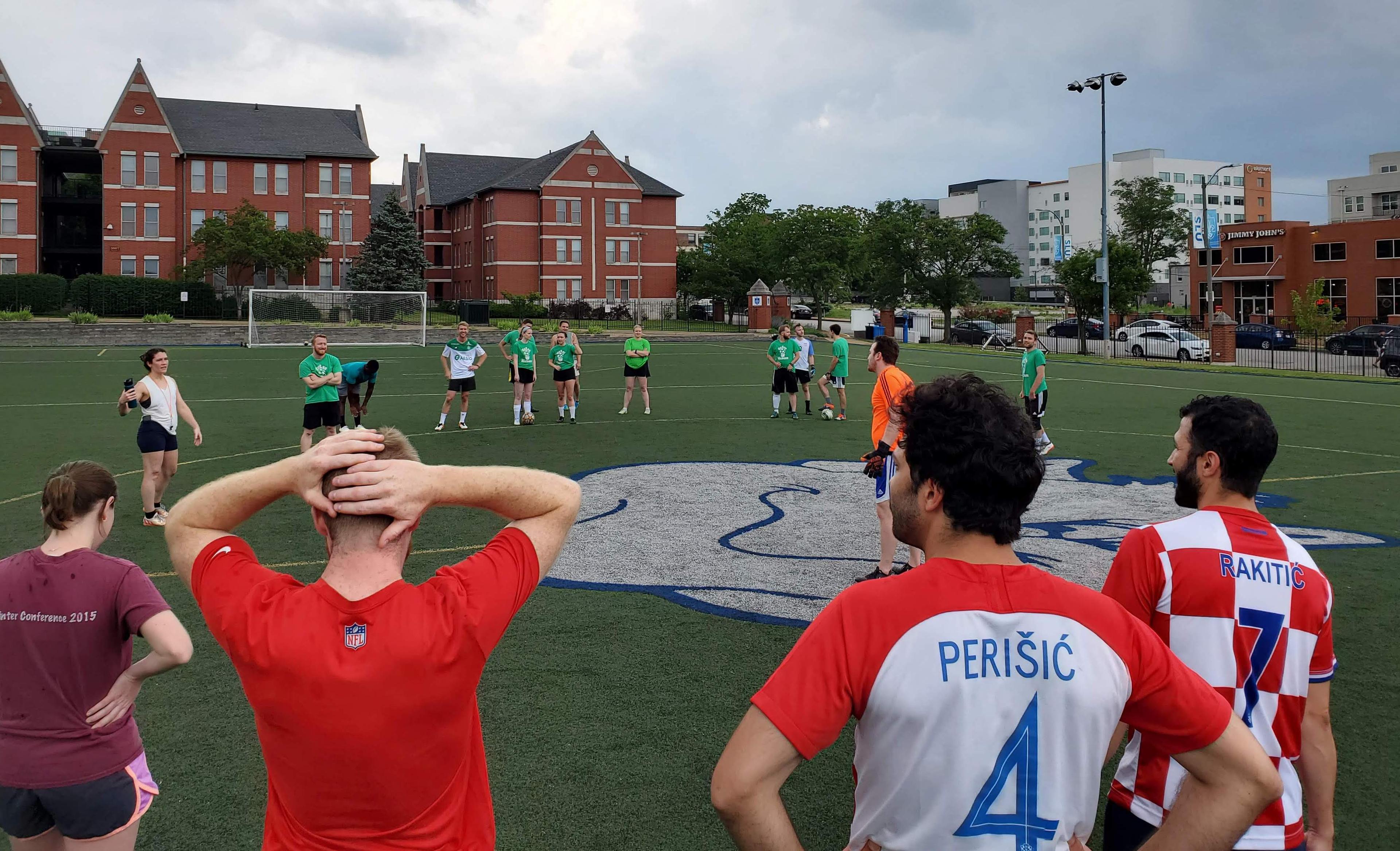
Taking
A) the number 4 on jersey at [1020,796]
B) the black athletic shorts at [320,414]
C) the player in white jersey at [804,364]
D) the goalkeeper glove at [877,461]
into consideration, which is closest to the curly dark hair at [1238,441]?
the number 4 on jersey at [1020,796]

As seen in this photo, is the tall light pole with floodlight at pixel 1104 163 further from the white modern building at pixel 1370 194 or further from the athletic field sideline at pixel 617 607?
the white modern building at pixel 1370 194

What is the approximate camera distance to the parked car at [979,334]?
56.0m

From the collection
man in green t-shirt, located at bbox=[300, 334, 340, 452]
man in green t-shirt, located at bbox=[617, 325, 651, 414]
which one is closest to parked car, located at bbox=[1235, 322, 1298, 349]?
man in green t-shirt, located at bbox=[617, 325, 651, 414]

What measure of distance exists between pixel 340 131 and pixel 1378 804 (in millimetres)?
77880

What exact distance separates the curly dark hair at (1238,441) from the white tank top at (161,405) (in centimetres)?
1073

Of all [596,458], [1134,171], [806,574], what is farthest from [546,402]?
[1134,171]

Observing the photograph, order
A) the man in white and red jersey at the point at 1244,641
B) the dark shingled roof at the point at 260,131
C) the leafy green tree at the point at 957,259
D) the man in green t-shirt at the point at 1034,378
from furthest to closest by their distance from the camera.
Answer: the dark shingled roof at the point at 260,131 → the leafy green tree at the point at 957,259 → the man in green t-shirt at the point at 1034,378 → the man in white and red jersey at the point at 1244,641

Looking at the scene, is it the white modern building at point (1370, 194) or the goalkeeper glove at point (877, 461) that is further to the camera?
the white modern building at point (1370, 194)

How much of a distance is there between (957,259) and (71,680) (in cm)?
5936

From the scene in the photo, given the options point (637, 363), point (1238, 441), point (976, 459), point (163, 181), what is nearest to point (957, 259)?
point (637, 363)

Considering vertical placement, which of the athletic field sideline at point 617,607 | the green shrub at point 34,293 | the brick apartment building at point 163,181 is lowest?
the athletic field sideline at point 617,607

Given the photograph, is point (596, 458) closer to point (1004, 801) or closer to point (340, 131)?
point (1004, 801)

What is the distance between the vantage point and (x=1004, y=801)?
2213 millimetres

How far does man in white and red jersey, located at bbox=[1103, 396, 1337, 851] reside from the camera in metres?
A: 3.22
